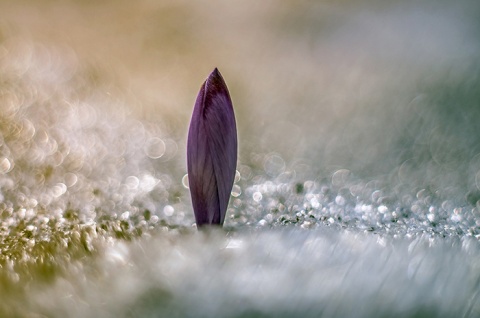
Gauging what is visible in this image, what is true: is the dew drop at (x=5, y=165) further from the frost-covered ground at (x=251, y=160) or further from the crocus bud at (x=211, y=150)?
the crocus bud at (x=211, y=150)

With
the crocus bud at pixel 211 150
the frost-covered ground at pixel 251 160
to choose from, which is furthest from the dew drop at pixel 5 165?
the crocus bud at pixel 211 150

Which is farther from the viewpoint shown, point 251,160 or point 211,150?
point 251,160

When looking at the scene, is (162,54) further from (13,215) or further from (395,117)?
(13,215)

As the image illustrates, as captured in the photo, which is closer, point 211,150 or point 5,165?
point 211,150

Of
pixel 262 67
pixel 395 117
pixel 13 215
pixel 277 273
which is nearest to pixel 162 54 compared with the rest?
pixel 262 67

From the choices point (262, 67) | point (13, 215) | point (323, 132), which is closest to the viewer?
point (13, 215)
